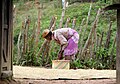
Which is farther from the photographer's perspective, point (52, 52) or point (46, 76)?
point (52, 52)

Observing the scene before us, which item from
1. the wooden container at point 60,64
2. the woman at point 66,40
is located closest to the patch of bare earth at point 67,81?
the wooden container at point 60,64

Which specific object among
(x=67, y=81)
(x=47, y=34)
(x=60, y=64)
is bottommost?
(x=60, y=64)

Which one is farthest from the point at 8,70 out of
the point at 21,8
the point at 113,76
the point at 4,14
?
the point at 21,8

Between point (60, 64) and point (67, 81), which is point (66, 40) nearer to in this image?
point (60, 64)

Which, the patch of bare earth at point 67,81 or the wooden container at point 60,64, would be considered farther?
the wooden container at point 60,64

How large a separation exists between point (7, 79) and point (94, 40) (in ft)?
16.1

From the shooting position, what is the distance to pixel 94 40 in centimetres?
1016

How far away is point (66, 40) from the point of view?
31.0 feet

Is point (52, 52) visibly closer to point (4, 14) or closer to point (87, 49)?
point (87, 49)

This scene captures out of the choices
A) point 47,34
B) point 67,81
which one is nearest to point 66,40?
point 47,34

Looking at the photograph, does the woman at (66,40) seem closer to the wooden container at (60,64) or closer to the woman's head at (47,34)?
the woman's head at (47,34)

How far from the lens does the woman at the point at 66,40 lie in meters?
9.21

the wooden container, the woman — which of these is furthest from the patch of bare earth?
the woman

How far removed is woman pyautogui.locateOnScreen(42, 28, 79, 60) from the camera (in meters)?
9.21
